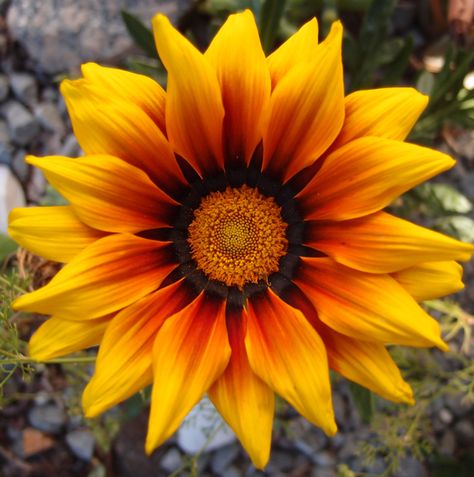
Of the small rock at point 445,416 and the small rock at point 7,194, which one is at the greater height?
the small rock at point 7,194

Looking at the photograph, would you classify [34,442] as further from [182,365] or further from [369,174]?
[369,174]

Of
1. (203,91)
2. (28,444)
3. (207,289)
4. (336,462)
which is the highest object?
(203,91)

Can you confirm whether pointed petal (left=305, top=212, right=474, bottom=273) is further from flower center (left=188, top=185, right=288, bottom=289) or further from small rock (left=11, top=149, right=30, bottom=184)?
small rock (left=11, top=149, right=30, bottom=184)

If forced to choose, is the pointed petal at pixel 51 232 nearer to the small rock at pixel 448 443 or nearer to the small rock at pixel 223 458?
the small rock at pixel 223 458

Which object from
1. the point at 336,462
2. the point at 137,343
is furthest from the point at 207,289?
the point at 336,462

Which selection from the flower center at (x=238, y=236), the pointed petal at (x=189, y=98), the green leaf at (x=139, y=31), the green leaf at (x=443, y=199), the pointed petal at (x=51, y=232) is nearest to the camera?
the pointed petal at (x=189, y=98)

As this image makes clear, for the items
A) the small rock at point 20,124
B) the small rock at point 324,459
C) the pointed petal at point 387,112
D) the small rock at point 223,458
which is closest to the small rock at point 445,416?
the small rock at point 324,459

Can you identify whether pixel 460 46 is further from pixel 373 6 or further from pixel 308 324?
pixel 308 324
